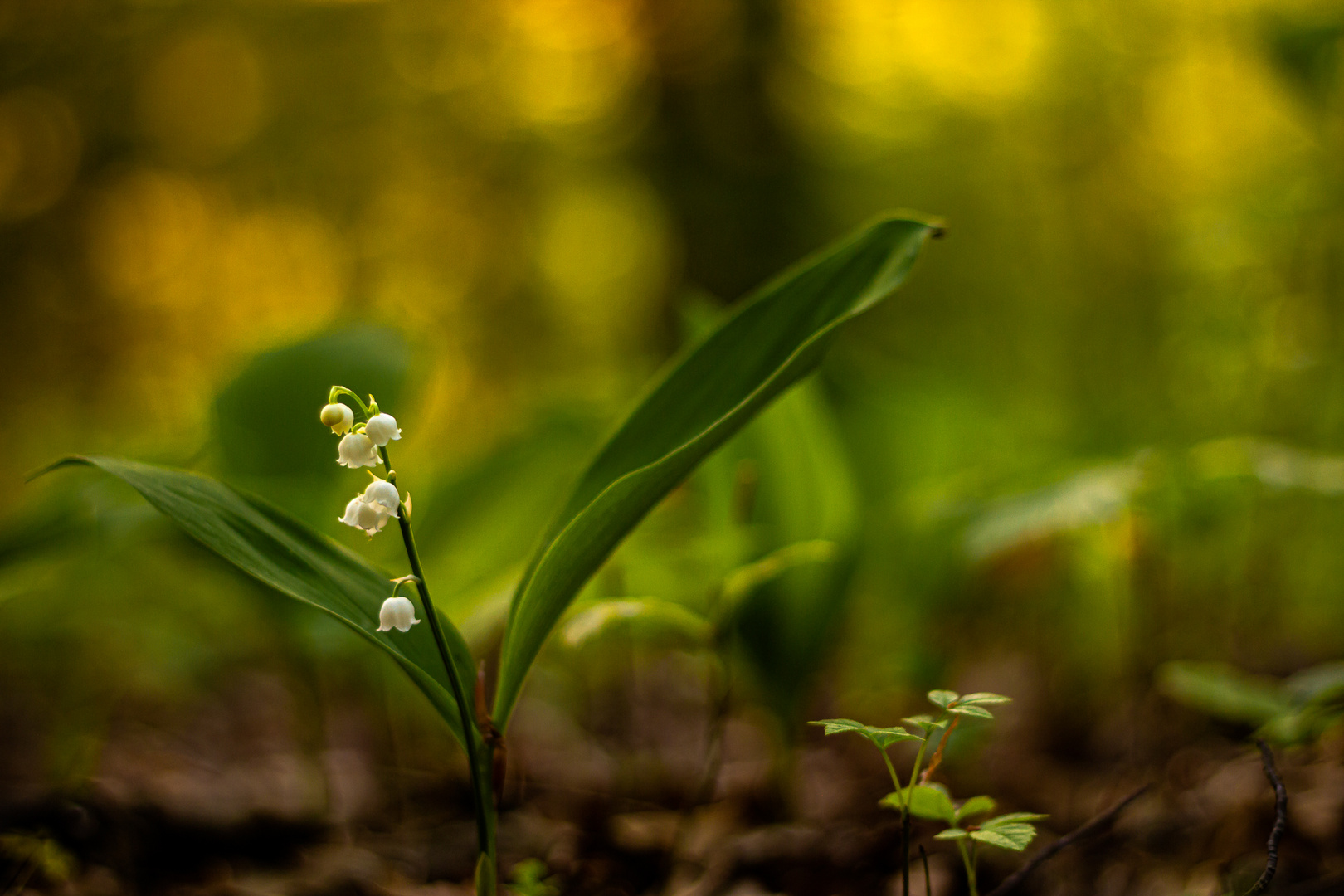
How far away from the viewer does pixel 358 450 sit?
60 cm

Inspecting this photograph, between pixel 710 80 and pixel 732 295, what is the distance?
105cm

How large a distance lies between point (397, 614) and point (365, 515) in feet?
0.27

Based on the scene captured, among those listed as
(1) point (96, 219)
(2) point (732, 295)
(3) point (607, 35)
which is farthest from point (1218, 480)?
(1) point (96, 219)

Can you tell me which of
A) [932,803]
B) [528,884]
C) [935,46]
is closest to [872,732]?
[932,803]

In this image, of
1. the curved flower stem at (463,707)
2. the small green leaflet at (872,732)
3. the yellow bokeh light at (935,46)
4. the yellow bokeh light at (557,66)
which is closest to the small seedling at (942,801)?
the small green leaflet at (872,732)

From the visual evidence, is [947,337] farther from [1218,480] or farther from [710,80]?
[1218,480]

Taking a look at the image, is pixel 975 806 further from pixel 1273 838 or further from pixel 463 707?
pixel 463 707

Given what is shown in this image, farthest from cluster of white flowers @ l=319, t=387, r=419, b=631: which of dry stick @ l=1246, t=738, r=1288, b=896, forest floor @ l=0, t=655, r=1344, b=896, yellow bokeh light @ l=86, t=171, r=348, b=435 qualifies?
yellow bokeh light @ l=86, t=171, r=348, b=435

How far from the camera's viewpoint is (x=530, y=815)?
1.24m

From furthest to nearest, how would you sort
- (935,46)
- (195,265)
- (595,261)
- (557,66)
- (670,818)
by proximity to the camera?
(595,261) < (195,265) < (557,66) < (935,46) < (670,818)

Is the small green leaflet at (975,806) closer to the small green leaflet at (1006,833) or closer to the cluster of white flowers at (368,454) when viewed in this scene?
the small green leaflet at (1006,833)

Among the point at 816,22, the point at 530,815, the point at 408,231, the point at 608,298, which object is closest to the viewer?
the point at 530,815

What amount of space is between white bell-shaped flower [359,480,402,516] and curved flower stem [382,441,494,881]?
0.02 metres

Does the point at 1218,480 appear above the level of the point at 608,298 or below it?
below
